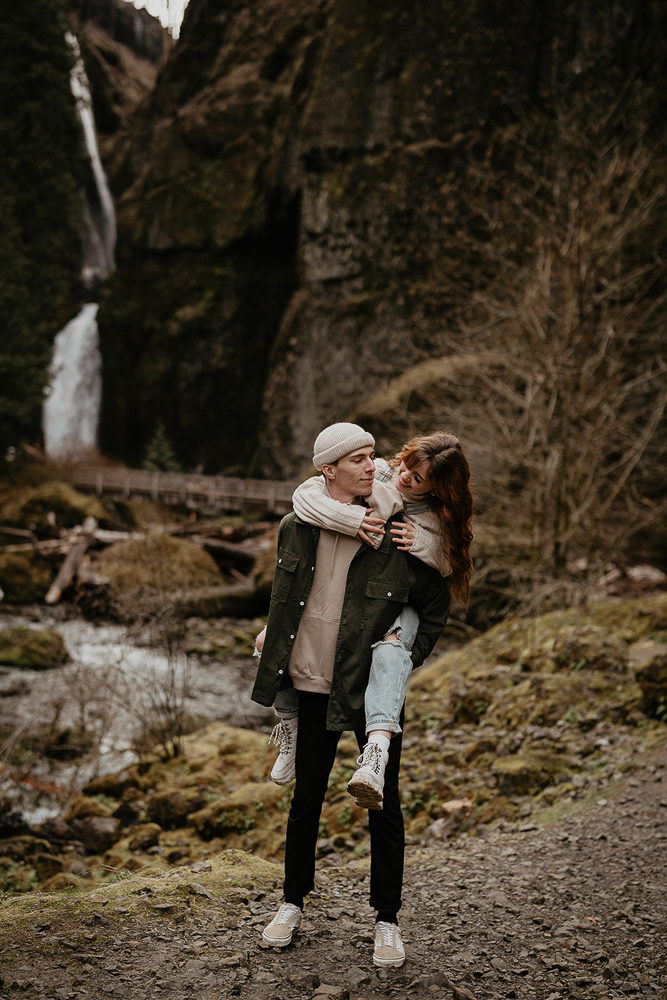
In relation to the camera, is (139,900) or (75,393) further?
(75,393)

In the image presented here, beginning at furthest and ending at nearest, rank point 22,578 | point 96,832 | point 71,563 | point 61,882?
point 71,563 → point 22,578 → point 96,832 → point 61,882

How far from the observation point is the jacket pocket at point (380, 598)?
2904 millimetres

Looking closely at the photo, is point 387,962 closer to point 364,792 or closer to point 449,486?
point 364,792

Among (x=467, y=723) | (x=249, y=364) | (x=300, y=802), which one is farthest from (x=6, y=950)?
(x=249, y=364)

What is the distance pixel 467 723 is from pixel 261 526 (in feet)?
50.6

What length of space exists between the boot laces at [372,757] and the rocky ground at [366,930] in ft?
3.02

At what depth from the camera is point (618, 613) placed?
906 centimetres

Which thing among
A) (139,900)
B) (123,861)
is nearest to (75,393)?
(123,861)

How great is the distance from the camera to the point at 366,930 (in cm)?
335

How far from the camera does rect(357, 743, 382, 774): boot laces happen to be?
2.66 m

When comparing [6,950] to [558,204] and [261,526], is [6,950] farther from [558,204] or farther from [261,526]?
[261,526]

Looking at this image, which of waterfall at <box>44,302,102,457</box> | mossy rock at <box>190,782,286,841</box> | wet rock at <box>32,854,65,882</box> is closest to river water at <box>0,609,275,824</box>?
mossy rock at <box>190,782,286,841</box>

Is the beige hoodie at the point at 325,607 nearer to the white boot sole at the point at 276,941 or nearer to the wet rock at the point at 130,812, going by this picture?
the white boot sole at the point at 276,941

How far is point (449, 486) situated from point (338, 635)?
766 millimetres
